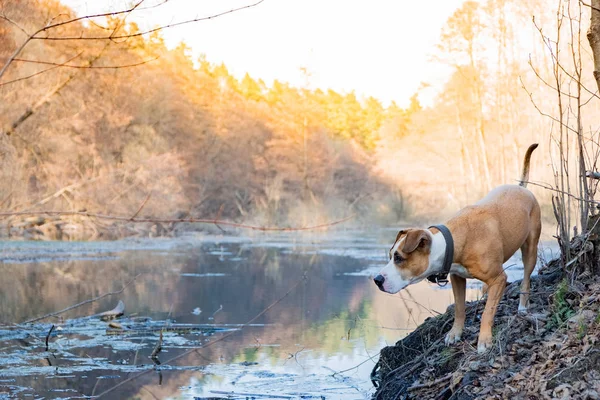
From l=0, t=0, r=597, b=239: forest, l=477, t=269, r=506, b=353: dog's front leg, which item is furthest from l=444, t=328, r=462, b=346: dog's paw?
l=0, t=0, r=597, b=239: forest

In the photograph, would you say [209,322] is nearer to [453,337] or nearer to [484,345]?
[453,337]

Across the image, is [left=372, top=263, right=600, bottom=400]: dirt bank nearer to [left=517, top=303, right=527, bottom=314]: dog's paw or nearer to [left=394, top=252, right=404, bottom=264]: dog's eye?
[left=517, top=303, right=527, bottom=314]: dog's paw

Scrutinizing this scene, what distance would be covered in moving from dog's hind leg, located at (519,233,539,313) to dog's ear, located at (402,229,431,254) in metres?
1.17

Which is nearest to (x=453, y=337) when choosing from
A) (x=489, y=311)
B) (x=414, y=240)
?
(x=489, y=311)

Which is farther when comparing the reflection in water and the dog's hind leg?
the reflection in water

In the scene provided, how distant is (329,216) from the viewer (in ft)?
140

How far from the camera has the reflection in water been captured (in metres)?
7.07

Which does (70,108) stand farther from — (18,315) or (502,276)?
(502,276)

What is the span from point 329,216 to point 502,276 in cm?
3757

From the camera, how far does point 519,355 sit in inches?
191

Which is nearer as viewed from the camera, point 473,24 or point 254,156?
point 473,24

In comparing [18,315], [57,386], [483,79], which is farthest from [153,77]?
[57,386]

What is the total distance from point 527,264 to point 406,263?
1.34m

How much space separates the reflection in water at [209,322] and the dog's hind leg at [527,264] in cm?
114
